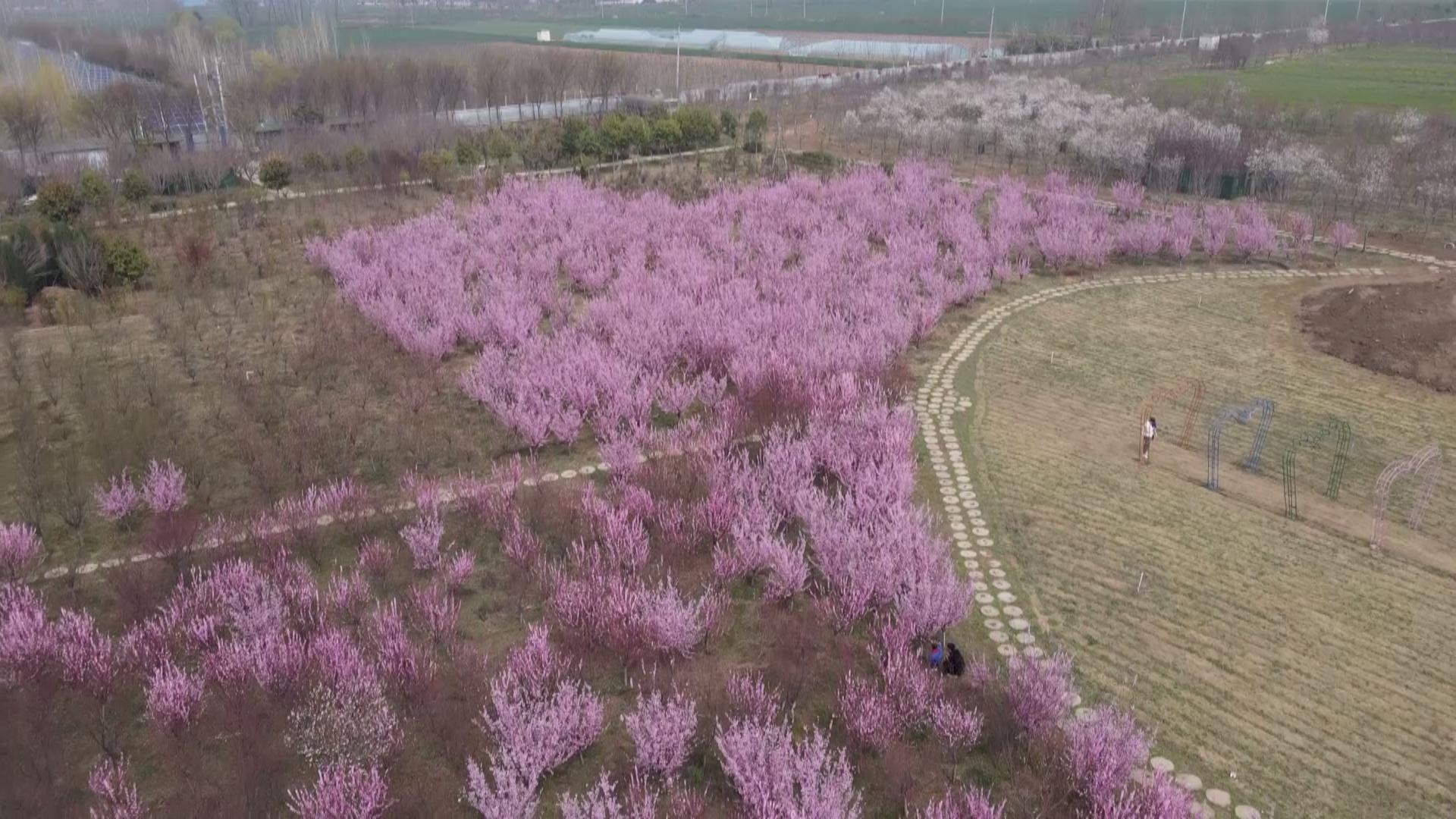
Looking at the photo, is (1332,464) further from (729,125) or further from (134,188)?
(134,188)

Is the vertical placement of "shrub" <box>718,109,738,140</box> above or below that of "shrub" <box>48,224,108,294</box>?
above

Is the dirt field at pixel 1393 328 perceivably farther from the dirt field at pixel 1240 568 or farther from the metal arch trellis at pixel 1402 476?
the metal arch trellis at pixel 1402 476

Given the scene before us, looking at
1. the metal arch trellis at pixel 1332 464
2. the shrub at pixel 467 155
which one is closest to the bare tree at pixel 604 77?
the shrub at pixel 467 155

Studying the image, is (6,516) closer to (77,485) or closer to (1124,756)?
(77,485)

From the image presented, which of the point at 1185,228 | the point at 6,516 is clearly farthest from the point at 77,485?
the point at 1185,228

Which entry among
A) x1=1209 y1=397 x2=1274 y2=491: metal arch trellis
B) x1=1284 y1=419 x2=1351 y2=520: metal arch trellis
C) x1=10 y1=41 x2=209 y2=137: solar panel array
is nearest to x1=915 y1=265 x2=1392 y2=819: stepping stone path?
x1=1209 y1=397 x2=1274 y2=491: metal arch trellis

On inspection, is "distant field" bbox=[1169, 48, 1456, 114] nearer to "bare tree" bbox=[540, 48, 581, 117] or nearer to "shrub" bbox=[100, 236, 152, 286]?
"bare tree" bbox=[540, 48, 581, 117]
